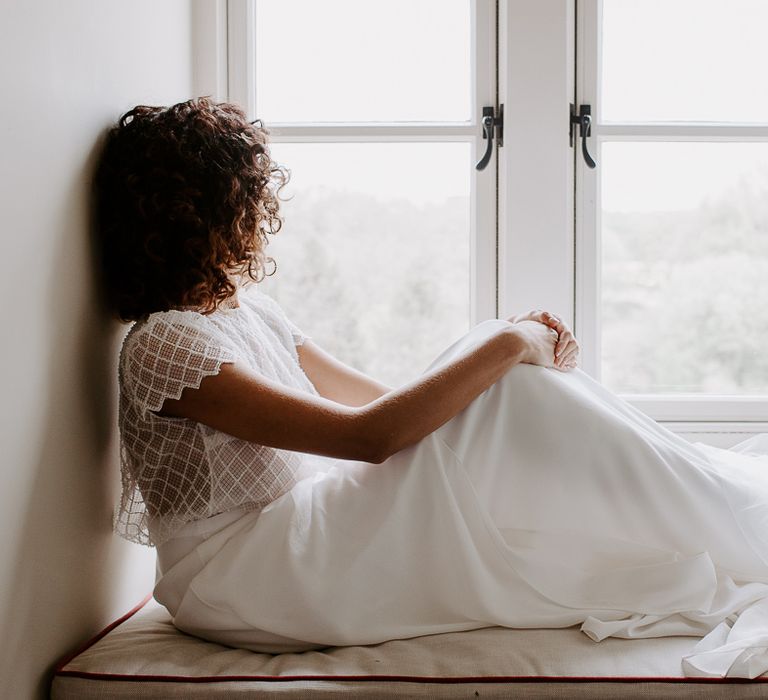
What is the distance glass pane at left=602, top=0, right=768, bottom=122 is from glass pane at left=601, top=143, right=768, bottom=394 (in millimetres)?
106

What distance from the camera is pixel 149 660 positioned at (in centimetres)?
128

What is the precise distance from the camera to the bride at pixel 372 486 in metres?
1.33

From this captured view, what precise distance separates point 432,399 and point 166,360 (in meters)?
0.44

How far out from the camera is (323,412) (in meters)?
1.35

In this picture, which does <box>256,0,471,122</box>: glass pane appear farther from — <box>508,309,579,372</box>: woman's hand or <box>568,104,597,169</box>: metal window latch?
<box>508,309,579,372</box>: woman's hand

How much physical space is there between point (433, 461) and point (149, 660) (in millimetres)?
547

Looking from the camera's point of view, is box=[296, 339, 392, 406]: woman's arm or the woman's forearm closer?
the woman's forearm

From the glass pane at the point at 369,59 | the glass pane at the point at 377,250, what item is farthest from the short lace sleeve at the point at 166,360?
the glass pane at the point at 369,59

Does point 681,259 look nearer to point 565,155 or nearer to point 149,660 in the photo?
point 565,155

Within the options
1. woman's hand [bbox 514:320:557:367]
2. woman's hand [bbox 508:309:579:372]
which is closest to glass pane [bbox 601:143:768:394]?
woman's hand [bbox 508:309:579:372]

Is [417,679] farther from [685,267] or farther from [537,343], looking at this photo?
[685,267]

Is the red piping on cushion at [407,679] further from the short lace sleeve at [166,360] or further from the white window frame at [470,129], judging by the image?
the white window frame at [470,129]

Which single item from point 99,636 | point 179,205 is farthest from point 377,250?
point 99,636

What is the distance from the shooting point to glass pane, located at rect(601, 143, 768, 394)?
7.49ft
